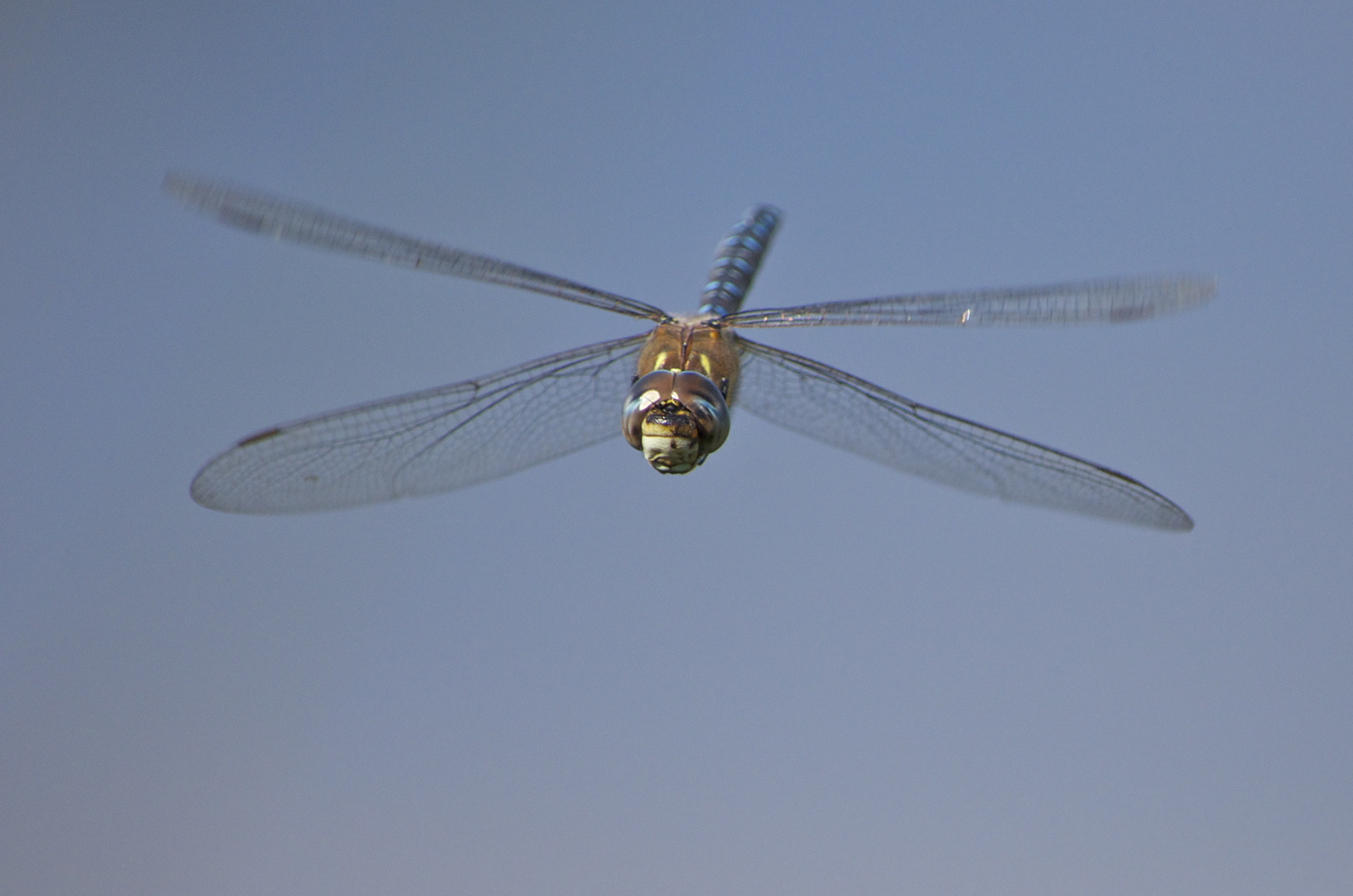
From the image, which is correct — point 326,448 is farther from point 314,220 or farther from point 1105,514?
point 1105,514

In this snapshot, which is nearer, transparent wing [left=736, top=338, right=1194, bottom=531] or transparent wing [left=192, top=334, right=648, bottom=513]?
transparent wing [left=736, top=338, right=1194, bottom=531]

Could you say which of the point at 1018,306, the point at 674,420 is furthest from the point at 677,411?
the point at 1018,306

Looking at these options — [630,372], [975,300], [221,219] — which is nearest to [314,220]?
[221,219]

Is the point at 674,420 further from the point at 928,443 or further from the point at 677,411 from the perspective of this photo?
the point at 928,443

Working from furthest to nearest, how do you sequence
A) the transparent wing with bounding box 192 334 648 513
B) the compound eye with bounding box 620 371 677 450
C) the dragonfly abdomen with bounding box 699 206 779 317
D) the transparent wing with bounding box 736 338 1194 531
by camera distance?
1. the dragonfly abdomen with bounding box 699 206 779 317
2. the transparent wing with bounding box 192 334 648 513
3. the transparent wing with bounding box 736 338 1194 531
4. the compound eye with bounding box 620 371 677 450

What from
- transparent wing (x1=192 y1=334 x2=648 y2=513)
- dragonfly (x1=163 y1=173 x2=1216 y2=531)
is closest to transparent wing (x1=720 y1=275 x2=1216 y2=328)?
dragonfly (x1=163 y1=173 x2=1216 y2=531)

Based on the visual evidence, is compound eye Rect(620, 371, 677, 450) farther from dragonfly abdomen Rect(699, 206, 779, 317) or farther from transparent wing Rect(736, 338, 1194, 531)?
dragonfly abdomen Rect(699, 206, 779, 317)

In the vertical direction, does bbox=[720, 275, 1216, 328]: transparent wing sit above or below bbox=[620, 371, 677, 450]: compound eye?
above

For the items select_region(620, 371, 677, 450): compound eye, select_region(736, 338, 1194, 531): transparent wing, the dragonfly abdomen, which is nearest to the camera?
select_region(620, 371, 677, 450): compound eye

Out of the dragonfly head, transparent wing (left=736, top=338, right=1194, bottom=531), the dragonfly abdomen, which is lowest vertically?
the dragonfly head
